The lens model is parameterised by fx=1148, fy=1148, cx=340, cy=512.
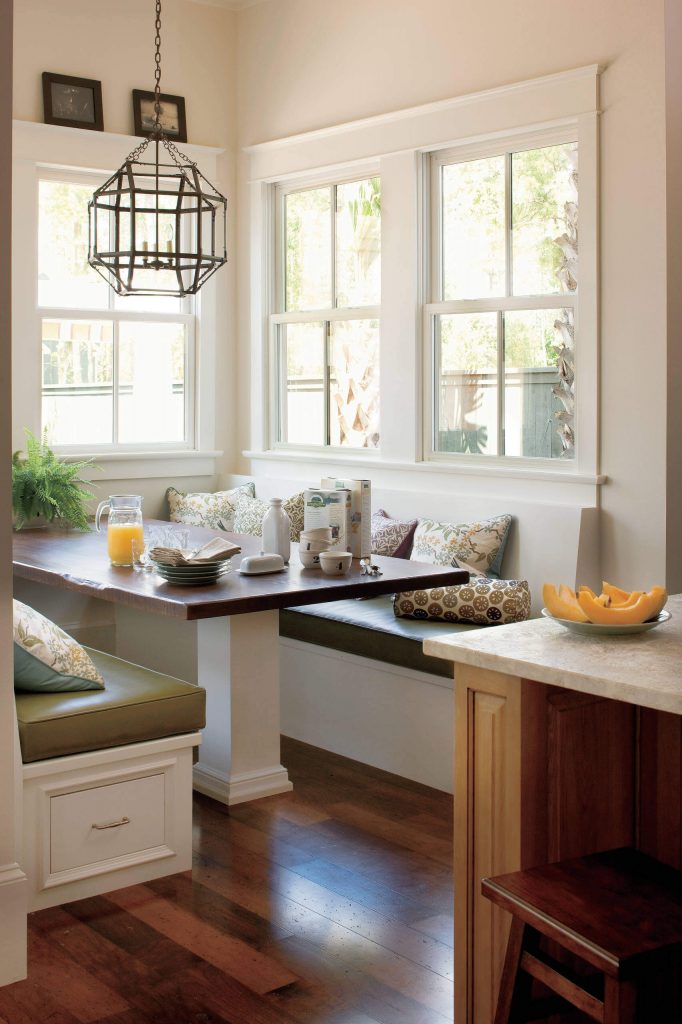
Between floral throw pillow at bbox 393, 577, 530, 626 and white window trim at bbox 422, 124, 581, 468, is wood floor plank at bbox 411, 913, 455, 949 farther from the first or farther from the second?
white window trim at bbox 422, 124, 581, 468

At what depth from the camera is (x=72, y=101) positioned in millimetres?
5340

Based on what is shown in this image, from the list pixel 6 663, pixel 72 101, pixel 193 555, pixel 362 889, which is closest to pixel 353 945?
pixel 362 889

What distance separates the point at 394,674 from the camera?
3992 millimetres

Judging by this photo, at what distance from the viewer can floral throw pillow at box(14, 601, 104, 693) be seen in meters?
3.09

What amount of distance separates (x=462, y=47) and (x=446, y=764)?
2.90 metres

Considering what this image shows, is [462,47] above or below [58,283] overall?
above

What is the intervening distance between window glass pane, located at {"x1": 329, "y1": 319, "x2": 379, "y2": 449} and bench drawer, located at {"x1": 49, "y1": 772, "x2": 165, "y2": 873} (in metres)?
2.61

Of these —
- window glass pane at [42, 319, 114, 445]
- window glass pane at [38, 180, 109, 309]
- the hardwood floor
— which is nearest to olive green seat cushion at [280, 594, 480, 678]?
the hardwood floor

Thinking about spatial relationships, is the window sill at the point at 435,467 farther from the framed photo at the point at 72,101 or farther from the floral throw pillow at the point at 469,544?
the framed photo at the point at 72,101

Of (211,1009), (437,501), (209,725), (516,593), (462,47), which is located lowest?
(211,1009)

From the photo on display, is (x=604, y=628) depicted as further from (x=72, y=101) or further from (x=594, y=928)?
(x=72, y=101)

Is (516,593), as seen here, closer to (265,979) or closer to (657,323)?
(657,323)

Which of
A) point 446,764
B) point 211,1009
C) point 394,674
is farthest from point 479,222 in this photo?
point 211,1009

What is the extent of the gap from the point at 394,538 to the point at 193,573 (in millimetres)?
1533
